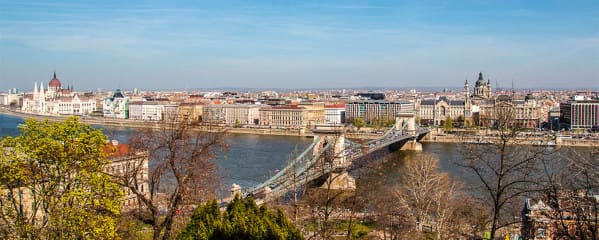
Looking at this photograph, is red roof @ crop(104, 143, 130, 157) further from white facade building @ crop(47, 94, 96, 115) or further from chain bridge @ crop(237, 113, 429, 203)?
white facade building @ crop(47, 94, 96, 115)

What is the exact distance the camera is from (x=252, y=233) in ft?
15.8

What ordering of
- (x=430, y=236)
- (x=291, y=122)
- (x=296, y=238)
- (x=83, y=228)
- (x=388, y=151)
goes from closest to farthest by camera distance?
(x=83, y=228) → (x=296, y=238) → (x=430, y=236) → (x=388, y=151) → (x=291, y=122)

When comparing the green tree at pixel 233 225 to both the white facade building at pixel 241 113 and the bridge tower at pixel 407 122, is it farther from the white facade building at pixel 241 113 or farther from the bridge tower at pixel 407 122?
the white facade building at pixel 241 113

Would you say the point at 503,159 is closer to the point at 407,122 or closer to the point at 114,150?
the point at 114,150

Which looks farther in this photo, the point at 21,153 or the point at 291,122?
the point at 291,122

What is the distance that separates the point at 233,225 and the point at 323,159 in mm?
5619

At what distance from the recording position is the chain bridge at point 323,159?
9.37 m

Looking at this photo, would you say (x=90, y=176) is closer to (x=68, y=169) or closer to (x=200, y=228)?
(x=68, y=169)

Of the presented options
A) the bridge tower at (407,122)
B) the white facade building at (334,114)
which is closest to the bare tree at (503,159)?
the bridge tower at (407,122)

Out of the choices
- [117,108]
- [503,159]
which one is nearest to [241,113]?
[117,108]

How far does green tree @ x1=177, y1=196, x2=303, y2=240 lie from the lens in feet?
15.6

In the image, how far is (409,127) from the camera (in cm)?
3111

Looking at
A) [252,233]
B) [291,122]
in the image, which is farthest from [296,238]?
[291,122]

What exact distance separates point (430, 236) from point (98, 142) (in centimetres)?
564
